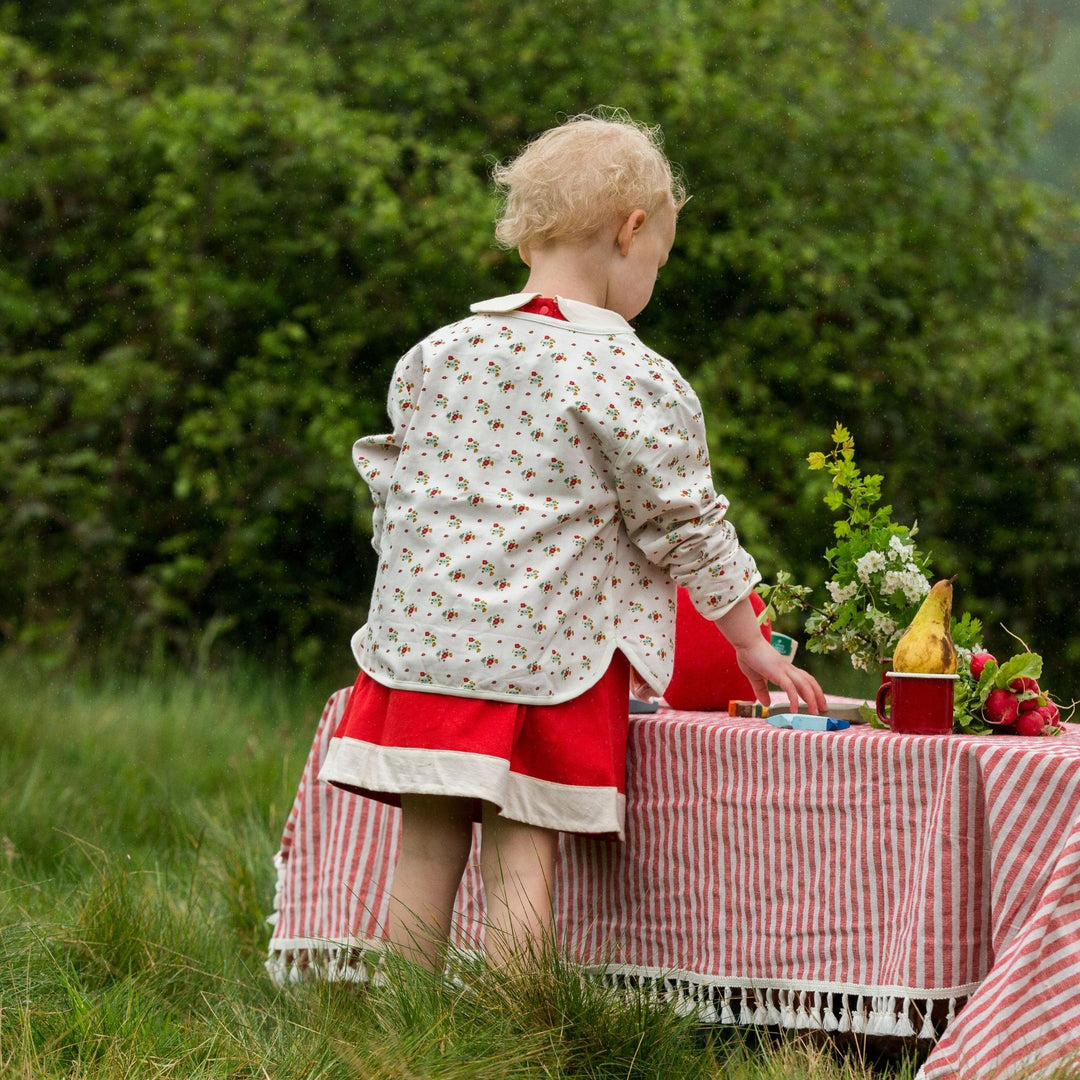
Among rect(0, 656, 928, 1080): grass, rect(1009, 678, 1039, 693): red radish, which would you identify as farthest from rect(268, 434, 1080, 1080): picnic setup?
rect(0, 656, 928, 1080): grass

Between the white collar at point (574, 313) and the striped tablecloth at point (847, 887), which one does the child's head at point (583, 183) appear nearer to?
the white collar at point (574, 313)

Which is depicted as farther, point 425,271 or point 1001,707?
point 425,271

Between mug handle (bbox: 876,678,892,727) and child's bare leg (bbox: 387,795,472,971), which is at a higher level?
mug handle (bbox: 876,678,892,727)

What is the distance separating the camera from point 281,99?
612 cm

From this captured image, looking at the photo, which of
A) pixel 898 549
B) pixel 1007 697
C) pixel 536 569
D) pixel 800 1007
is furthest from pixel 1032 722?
pixel 536 569

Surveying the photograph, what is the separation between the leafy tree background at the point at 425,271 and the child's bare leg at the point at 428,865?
3.18 metres

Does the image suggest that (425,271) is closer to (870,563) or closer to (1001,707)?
(870,563)

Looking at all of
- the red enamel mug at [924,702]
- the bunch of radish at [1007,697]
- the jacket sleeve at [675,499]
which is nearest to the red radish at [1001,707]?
the bunch of radish at [1007,697]

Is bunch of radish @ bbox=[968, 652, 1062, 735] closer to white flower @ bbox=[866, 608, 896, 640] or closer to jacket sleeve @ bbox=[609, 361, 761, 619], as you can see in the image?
white flower @ bbox=[866, 608, 896, 640]

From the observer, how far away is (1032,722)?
2.19m

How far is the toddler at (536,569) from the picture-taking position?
7.21 feet

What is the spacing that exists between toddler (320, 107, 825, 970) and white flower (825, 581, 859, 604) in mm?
125

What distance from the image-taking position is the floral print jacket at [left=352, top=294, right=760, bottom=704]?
2.20 meters

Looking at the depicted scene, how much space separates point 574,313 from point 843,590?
2.01 feet
